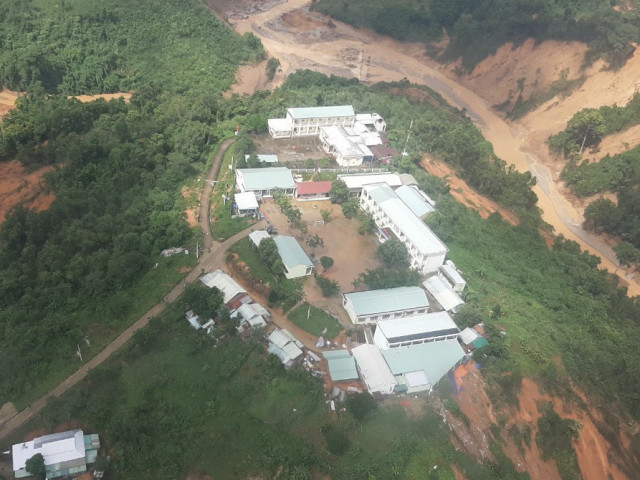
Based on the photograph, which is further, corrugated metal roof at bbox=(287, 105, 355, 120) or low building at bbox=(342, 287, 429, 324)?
corrugated metal roof at bbox=(287, 105, 355, 120)

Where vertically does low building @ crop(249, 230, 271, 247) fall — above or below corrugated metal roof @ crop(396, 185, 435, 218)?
below

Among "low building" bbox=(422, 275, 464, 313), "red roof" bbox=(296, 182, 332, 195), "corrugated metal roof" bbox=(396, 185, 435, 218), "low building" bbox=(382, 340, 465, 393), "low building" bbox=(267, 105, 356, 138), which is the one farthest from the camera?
"low building" bbox=(267, 105, 356, 138)

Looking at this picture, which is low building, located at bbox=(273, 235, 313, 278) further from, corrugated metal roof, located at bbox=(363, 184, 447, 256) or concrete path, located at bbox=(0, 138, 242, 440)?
corrugated metal roof, located at bbox=(363, 184, 447, 256)

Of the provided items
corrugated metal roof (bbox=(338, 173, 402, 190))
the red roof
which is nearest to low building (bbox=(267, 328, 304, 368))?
the red roof

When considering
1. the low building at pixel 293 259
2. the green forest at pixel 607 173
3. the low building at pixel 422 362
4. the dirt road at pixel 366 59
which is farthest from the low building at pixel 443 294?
the dirt road at pixel 366 59

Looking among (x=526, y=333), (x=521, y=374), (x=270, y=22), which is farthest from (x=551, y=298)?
(x=270, y=22)

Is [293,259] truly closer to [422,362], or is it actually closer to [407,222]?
[407,222]
